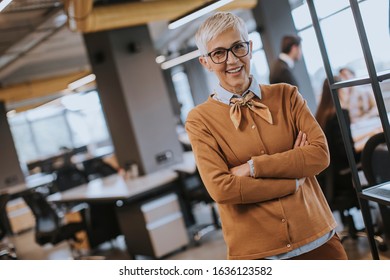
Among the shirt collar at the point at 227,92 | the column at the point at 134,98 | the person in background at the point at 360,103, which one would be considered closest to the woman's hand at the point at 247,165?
the shirt collar at the point at 227,92

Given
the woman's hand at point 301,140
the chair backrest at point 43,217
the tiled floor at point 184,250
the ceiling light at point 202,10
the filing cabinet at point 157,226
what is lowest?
the tiled floor at point 184,250

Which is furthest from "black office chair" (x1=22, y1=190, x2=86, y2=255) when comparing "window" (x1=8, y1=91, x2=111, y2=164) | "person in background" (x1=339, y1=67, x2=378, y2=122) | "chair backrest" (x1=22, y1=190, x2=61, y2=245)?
"window" (x1=8, y1=91, x2=111, y2=164)

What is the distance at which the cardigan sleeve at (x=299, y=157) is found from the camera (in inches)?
83.0

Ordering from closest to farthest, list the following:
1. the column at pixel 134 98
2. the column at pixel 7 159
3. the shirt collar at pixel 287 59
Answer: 1. the shirt collar at pixel 287 59
2. the column at pixel 7 159
3. the column at pixel 134 98

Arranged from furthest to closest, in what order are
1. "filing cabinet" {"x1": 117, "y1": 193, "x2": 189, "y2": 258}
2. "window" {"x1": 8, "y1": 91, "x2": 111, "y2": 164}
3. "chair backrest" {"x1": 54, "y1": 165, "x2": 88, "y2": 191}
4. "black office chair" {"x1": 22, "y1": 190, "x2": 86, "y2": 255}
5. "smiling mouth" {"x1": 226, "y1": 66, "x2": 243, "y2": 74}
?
"window" {"x1": 8, "y1": 91, "x2": 111, "y2": 164} < "chair backrest" {"x1": 54, "y1": 165, "x2": 88, "y2": 191} < "black office chair" {"x1": 22, "y1": 190, "x2": 86, "y2": 255} < "filing cabinet" {"x1": 117, "y1": 193, "x2": 189, "y2": 258} < "smiling mouth" {"x1": 226, "y1": 66, "x2": 243, "y2": 74}

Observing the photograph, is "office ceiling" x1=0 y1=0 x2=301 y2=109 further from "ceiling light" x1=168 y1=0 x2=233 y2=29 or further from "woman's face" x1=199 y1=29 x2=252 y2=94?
"woman's face" x1=199 y1=29 x2=252 y2=94

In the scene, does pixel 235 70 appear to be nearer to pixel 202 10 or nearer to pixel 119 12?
pixel 202 10

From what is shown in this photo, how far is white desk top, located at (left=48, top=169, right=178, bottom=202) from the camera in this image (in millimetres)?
5582

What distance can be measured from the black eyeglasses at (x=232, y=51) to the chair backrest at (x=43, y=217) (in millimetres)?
4461

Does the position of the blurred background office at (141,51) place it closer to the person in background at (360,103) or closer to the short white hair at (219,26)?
the person in background at (360,103)

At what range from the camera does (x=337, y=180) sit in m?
4.03

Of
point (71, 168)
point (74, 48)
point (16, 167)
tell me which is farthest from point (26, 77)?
point (16, 167)

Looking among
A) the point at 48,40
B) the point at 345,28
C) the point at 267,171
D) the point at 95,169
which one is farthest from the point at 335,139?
the point at 95,169

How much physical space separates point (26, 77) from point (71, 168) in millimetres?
4392
